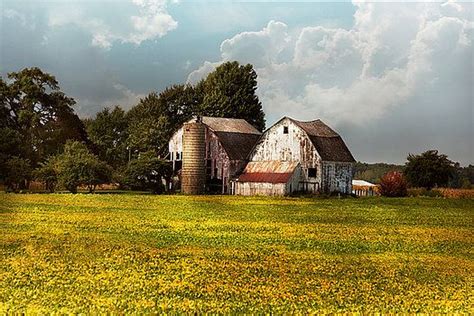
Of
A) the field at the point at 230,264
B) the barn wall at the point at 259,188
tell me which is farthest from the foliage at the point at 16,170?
the field at the point at 230,264

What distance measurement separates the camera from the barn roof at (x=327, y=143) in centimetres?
6931

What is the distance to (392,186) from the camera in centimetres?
6366

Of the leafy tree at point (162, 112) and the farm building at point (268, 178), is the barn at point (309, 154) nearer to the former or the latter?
the farm building at point (268, 178)

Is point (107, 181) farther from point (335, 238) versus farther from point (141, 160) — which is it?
point (335, 238)

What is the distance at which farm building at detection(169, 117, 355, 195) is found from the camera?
68.6 meters

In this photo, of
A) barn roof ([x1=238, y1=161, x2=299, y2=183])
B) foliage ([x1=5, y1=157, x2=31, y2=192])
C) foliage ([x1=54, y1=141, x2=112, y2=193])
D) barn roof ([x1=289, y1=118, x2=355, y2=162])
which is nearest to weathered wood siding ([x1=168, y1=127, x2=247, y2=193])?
barn roof ([x1=238, y1=161, x2=299, y2=183])

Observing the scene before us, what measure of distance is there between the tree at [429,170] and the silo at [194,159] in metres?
23.0

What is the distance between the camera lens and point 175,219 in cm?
3453

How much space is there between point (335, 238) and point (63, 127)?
168ft

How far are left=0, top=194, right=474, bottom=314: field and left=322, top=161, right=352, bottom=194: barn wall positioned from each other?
3165 cm

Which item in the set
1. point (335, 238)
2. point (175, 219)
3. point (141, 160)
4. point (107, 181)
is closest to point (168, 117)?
point (141, 160)

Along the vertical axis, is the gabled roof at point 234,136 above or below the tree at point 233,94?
below

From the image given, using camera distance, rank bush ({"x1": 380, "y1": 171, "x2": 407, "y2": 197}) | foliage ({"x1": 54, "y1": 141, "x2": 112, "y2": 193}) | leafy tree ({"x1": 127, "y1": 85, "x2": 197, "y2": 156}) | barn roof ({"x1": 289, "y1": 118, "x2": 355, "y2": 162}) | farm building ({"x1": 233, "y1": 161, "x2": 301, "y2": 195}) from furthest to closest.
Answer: leafy tree ({"x1": 127, "y1": 85, "x2": 197, "y2": 156}), barn roof ({"x1": 289, "y1": 118, "x2": 355, "y2": 162}), farm building ({"x1": 233, "y1": 161, "x2": 301, "y2": 195}), foliage ({"x1": 54, "y1": 141, "x2": 112, "y2": 193}), bush ({"x1": 380, "y1": 171, "x2": 407, "y2": 197})

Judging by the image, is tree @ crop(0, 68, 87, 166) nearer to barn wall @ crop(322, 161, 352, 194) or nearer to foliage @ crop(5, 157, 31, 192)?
foliage @ crop(5, 157, 31, 192)
